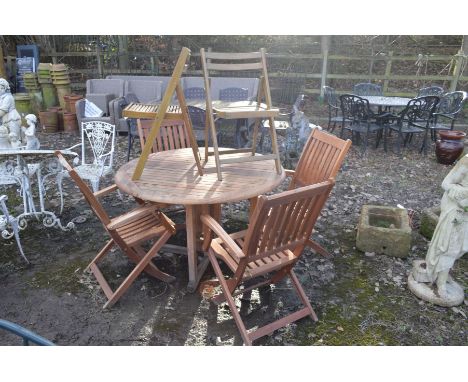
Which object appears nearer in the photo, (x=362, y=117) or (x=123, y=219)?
(x=123, y=219)

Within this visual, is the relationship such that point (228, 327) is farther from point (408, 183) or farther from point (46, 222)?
point (408, 183)

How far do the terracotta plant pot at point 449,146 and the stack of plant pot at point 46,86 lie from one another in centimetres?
873

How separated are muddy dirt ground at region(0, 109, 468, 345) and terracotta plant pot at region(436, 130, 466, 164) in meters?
2.58

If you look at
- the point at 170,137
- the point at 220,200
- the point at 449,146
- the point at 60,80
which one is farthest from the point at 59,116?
the point at 449,146

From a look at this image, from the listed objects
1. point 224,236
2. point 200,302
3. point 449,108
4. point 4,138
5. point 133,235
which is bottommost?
point 200,302

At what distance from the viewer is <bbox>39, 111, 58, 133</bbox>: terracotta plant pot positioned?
797 centimetres

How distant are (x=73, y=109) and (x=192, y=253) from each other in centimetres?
647

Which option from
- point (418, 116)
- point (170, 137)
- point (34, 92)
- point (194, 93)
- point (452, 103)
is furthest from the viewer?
point (34, 92)

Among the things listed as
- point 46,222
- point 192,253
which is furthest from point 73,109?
point 192,253

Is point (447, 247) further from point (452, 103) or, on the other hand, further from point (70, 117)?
point (70, 117)

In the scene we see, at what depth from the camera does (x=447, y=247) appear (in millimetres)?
2736

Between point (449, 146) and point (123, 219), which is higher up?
point (123, 219)

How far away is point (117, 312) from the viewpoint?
9.21ft

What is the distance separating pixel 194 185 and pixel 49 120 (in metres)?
6.49
